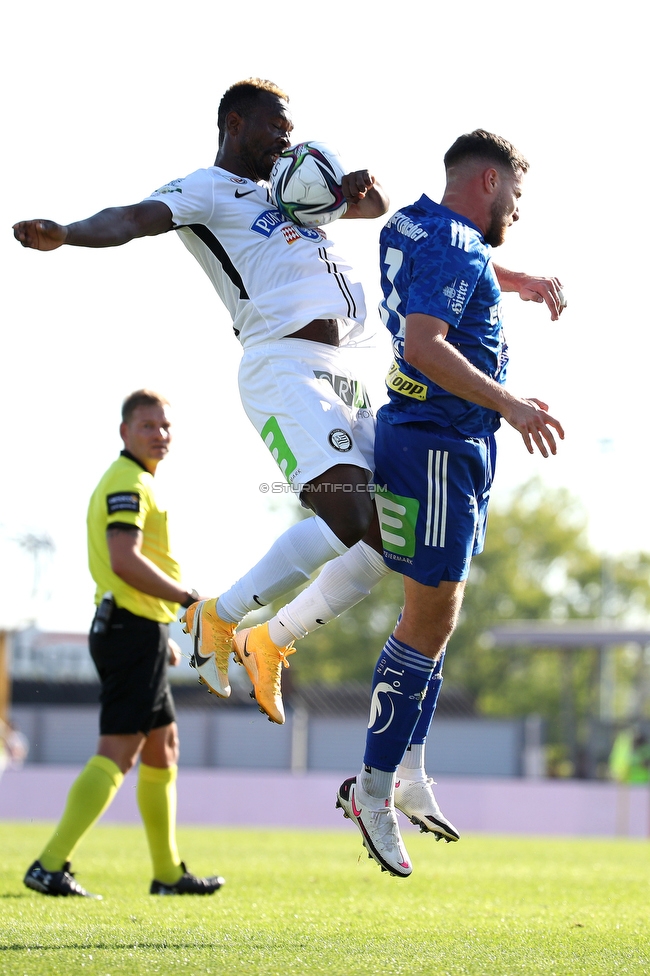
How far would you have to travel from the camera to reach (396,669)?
4629 millimetres

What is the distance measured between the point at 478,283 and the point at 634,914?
2.72m

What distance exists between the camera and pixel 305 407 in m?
4.44

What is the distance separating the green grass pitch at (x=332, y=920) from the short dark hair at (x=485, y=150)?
2844mm

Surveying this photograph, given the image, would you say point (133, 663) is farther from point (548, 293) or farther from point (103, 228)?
point (548, 293)

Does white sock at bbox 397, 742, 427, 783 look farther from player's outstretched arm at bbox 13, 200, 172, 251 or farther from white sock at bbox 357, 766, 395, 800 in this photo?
player's outstretched arm at bbox 13, 200, 172, 251

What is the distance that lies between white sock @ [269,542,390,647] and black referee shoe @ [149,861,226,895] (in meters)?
1.82

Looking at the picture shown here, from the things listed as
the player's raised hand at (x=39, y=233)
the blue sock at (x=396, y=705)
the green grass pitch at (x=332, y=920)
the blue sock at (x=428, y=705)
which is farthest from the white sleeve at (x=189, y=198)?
the green grass pitch at (x=332, y=920)

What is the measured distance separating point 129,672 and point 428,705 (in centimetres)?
179

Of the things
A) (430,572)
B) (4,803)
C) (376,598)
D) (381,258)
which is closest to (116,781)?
(430,572)

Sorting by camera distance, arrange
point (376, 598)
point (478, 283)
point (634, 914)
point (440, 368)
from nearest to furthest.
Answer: point (440, 368)
point (478, 283)
point (634, 914)
point (376, 598)

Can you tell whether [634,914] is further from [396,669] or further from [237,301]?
[237,301]

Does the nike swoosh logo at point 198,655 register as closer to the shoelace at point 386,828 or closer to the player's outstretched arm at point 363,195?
the shoelace at point 386,828

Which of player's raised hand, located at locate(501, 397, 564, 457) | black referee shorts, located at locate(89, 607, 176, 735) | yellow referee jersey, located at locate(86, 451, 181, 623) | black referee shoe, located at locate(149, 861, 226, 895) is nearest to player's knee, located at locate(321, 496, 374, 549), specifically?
player's raised hand, located at locate(501, 397, 564, 457)

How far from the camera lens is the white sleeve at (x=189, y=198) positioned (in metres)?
4.56
